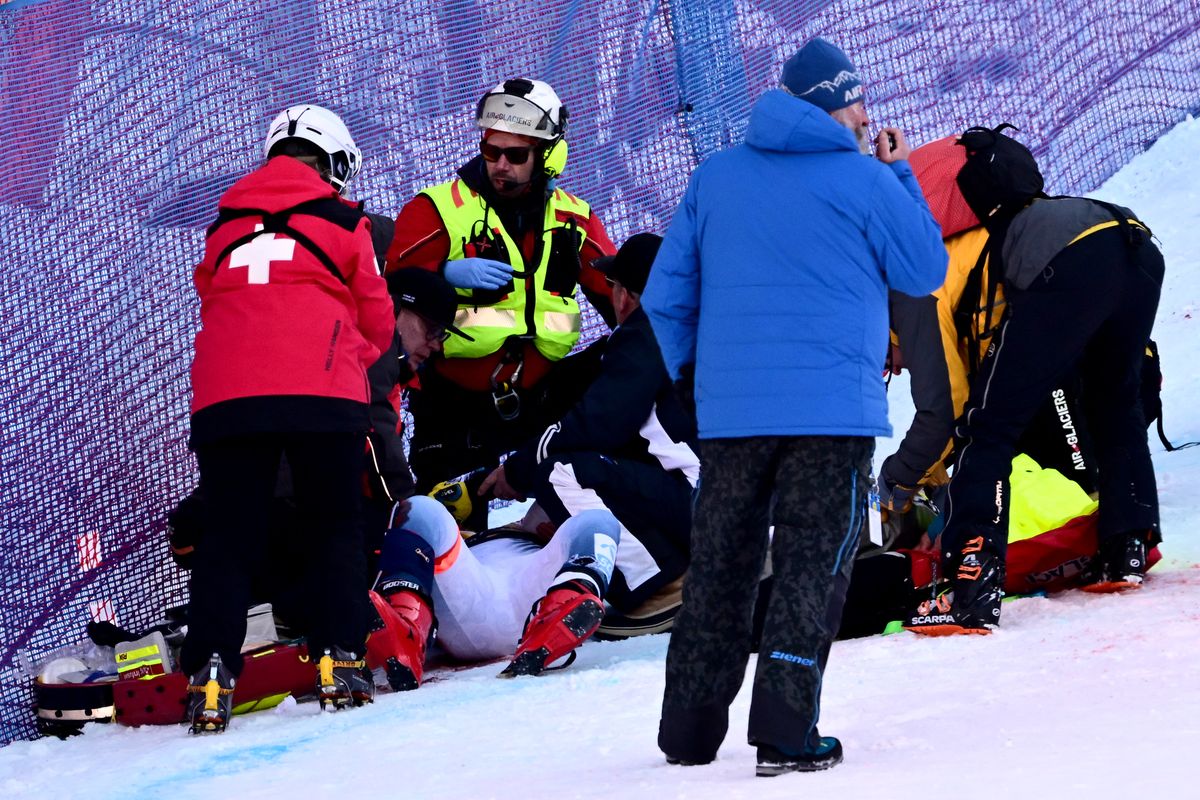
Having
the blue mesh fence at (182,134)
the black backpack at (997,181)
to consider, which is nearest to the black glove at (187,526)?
the blue mesh fence at (182,134)

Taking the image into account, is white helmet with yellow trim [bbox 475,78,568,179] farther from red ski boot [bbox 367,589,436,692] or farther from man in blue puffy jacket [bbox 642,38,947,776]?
man in blue puffy jacket [bbox 642,38,947,776]

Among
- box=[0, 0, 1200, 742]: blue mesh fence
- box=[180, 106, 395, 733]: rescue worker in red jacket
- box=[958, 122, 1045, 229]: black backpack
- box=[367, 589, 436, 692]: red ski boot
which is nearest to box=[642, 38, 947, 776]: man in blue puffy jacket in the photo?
box=[180, 106, 395, 733]: rescue worker in red jacket

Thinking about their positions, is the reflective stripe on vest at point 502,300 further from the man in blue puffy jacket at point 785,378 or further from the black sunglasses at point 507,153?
the man in blue puffy jacket at point 785,378

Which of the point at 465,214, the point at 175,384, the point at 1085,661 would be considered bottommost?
the point at 1085,661

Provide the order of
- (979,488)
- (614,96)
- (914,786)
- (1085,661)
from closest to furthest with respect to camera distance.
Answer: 1. (914,786)
2. (1085,661)
3. (979,488)
4. (614,96)

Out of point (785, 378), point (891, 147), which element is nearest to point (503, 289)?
point (891, 147)

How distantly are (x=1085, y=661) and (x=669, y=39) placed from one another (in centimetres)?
380

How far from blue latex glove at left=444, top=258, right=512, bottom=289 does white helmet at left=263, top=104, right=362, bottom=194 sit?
776 millimetres

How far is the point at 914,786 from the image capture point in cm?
251

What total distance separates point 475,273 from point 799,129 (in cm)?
241

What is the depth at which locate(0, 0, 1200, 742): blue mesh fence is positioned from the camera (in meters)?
5.34

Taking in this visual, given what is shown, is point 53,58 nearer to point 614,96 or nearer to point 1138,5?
point 614,96

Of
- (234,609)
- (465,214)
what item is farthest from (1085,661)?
(465,214)

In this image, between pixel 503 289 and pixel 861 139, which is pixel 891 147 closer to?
pixel 861 139
